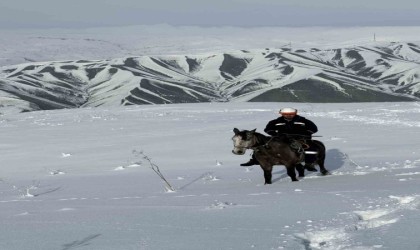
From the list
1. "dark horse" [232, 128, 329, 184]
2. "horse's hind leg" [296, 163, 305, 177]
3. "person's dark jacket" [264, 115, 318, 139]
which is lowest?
"horse's hind leg" [296, 163, 305, 177]

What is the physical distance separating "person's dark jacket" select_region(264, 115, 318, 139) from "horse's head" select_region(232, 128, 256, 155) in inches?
49.1

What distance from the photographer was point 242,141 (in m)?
9.09

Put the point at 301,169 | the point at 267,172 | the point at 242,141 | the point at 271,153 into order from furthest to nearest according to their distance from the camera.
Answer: the point at 301,169
the point at 271,153
the point at 267,172
the point at 242,141

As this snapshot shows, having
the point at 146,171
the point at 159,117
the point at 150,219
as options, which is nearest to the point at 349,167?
the point at 146,171

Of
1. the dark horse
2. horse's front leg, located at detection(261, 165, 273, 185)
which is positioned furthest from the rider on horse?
horse's front leg, located at detection(261, 165, 273, 185)

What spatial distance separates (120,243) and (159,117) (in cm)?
2625

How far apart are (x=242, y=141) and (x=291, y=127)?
171 centimetres

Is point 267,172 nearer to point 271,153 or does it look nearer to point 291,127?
point 271,153

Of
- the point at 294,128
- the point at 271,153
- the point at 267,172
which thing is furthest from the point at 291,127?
the point at 267,172

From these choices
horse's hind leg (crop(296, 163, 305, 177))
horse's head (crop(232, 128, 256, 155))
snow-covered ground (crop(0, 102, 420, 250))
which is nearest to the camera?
snow-covered ground (crop(0, 102, 420, 250))

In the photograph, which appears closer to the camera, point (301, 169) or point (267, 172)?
point (267, 172)

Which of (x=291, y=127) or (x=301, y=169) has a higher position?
(x=291, y=127)

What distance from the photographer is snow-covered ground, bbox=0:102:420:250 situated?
4922 millimetres

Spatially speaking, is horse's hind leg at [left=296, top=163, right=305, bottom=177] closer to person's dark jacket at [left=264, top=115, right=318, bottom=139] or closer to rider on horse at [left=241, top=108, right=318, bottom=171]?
rider on horse at [left=241, top=108, right=318, bottom=171]
